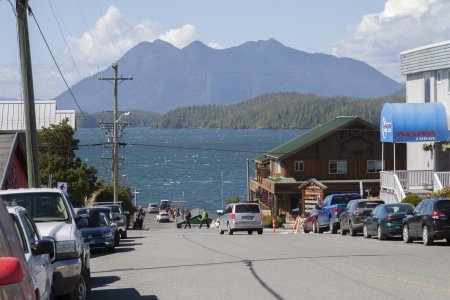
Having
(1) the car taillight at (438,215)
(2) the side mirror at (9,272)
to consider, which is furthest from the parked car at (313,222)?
(2) the side mirror at (9,272)

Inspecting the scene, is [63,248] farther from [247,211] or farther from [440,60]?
[440,60]

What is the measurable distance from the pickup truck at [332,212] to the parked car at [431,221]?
12.3m

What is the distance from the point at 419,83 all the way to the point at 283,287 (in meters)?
35.3

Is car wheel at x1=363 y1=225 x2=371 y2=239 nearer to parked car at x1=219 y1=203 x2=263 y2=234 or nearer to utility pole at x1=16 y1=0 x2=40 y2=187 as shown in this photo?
Answer: parked car at x1=219 y1=203 x2=263 y2=234

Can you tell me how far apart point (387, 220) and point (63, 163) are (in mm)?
31780

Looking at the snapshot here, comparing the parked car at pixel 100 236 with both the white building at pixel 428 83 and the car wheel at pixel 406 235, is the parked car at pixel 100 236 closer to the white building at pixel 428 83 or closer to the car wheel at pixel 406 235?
the car wheel at pixel 406 235

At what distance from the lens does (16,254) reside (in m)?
6.02

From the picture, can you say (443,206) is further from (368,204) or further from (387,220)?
(368,204)

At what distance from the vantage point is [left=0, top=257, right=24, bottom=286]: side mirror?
4.79 meters

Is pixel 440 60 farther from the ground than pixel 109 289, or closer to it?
farther from the ground

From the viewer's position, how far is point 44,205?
15.7 meters

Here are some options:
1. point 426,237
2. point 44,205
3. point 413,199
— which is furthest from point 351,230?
point 44,205

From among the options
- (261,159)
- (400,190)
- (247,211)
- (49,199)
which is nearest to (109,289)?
(49,199)

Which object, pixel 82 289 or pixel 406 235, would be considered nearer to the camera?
pixel 82 289
